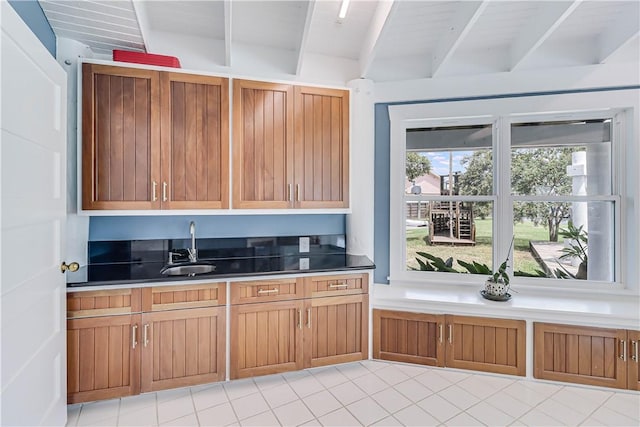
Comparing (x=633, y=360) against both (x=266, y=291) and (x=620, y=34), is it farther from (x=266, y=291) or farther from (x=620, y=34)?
(x=266, y=291)

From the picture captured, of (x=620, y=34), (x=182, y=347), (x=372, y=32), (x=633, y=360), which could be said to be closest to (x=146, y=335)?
(x=182, y=347)

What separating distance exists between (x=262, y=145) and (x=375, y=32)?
1183mm

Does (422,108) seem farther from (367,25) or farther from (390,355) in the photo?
(390,355)

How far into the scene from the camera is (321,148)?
8.78ft

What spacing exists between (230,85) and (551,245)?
2.93 m

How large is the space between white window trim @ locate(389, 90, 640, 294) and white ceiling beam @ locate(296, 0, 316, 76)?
0.89 m

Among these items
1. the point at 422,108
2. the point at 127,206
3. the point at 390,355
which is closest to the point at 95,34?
the point at 127,206

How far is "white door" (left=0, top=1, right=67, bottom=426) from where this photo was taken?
1.26 meters

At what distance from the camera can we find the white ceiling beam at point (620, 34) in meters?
2.18

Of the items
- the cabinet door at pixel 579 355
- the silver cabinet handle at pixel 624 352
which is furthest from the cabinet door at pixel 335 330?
the silver cabinet handle at pixel 624 352

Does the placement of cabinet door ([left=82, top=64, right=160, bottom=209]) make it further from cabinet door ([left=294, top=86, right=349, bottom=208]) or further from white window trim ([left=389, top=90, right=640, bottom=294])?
white window trim ([left=389, top=90, right=640, bottom=294])

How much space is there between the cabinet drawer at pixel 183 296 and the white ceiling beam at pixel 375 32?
80.8 inches

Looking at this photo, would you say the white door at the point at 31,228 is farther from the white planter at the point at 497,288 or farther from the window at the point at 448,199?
the white planter at the point at 497,288

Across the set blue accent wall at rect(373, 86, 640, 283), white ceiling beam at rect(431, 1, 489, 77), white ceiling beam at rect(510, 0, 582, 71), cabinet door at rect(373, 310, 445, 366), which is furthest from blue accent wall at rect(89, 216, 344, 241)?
white ceiling beam at rect(510, 0, 582, 71)
